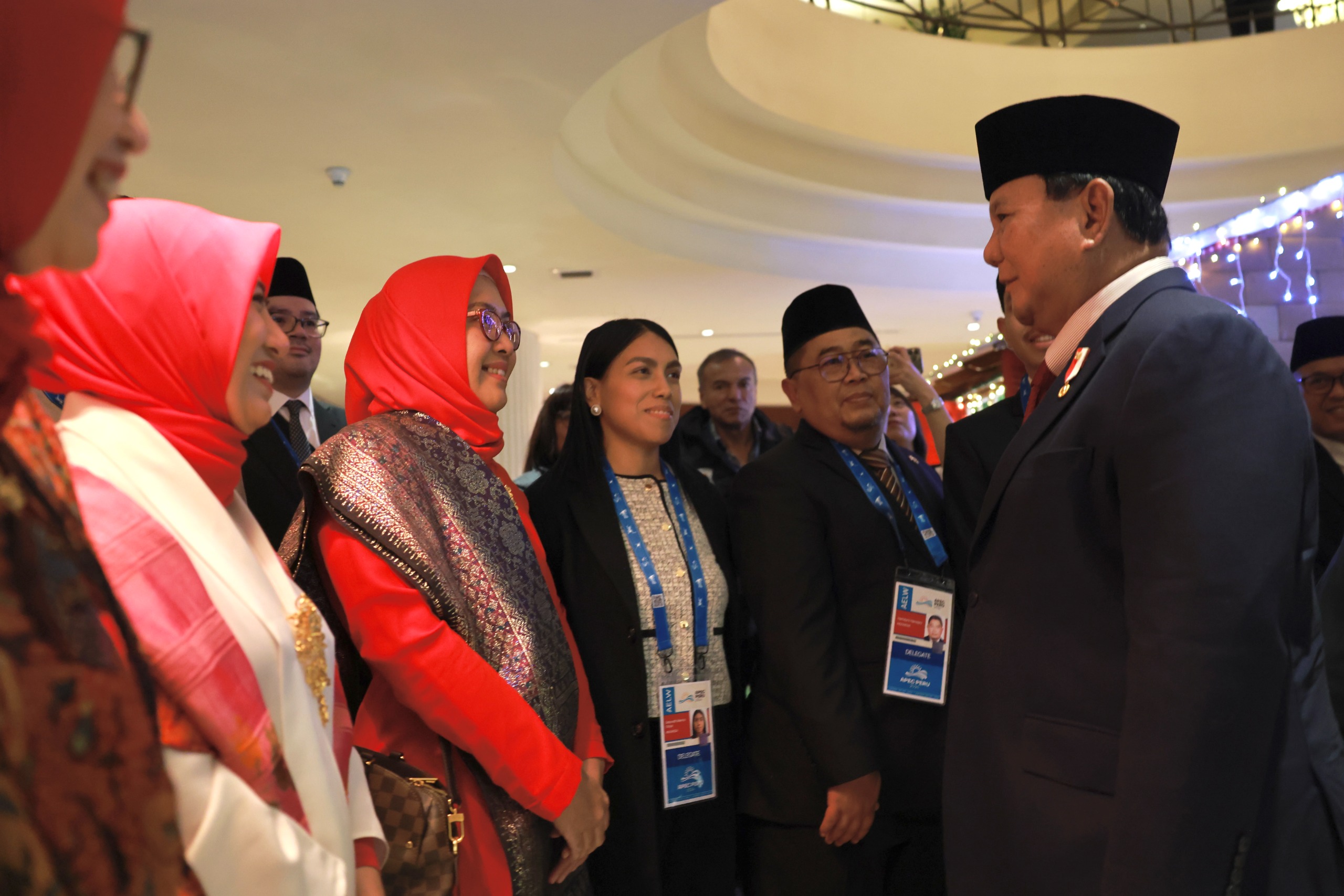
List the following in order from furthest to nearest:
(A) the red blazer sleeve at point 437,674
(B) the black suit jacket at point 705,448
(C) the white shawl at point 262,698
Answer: (B) the black suit jacket at point 705,448 → (A) the red blazer sleeve at point 437,674 → (C) the white shawl at point 262,698

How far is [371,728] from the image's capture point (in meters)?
1.73

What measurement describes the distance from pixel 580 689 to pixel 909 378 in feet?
6.60

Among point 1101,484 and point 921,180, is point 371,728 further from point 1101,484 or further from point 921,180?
point 921,180

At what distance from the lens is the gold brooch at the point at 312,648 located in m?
1.21

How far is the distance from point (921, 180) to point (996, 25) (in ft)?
4.89

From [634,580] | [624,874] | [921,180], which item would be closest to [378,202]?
[921,180]

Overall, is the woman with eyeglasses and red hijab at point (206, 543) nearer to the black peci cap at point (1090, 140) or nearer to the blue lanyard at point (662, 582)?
the blue lanyard at point (662, 582)

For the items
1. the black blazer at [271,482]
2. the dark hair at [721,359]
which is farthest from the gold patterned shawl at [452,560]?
the dark hair at [721,359]

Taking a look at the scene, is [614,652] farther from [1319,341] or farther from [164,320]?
[1319,341]

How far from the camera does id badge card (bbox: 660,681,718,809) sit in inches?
85.4

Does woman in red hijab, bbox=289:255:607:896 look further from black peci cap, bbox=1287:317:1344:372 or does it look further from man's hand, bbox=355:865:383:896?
black peci cap, bbox=1287:317:1344:372

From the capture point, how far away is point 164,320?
1.16 metres

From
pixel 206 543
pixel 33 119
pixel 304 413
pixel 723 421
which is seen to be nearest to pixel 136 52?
pixel 33 119

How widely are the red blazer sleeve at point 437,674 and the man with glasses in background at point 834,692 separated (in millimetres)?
748
